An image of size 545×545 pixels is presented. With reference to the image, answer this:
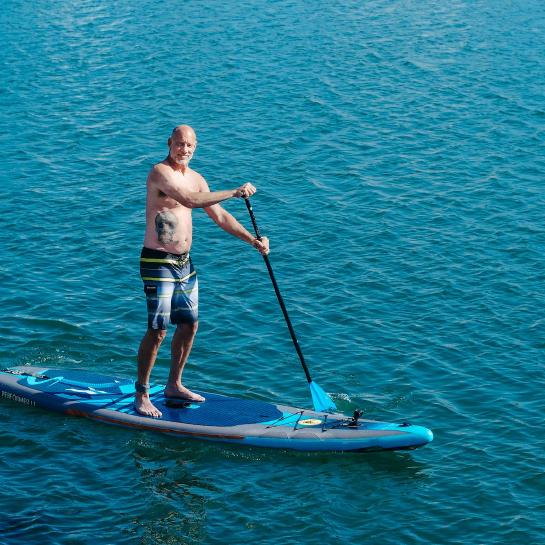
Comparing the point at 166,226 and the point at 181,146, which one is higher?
the point at 181,146

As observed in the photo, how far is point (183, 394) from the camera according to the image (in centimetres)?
1364

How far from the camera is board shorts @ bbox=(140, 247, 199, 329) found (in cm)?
1259

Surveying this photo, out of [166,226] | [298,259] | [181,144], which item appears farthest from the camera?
[298,259]

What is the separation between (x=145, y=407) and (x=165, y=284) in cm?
167

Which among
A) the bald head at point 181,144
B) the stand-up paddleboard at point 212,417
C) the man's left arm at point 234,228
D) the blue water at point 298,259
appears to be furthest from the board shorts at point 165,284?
the blue water at point 298,259

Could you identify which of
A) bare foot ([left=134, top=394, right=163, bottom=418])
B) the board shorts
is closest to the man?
the board shorts

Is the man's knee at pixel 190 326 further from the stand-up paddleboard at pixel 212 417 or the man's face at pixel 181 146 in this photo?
the man's face at pixel 181 146

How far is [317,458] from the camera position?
12844 millimetres

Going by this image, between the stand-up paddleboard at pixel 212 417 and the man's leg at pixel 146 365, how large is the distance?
113 millimetres

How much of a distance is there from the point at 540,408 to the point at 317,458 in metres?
3.04

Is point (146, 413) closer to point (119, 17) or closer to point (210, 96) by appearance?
point (210, 96)

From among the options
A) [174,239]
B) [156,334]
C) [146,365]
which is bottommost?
[146,365]

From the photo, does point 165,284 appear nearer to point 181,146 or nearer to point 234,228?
point 234,228

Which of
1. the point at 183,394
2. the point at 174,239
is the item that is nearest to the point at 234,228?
the point at 174,239
